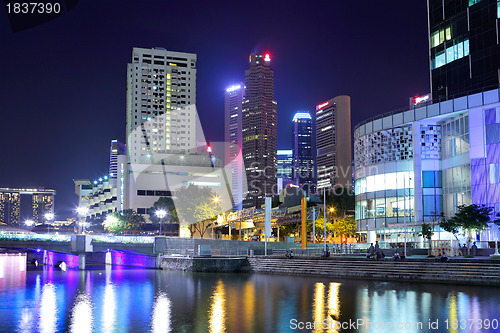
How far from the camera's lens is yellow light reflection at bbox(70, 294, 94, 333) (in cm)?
2020

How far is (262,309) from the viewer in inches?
984

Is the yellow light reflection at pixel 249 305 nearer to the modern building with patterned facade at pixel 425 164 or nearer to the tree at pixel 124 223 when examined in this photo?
the modern building with patterned facade at pixel 425 164

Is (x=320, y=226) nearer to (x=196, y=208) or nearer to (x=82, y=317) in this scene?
(x=196, y=208)

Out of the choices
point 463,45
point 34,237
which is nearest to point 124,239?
point 34,237

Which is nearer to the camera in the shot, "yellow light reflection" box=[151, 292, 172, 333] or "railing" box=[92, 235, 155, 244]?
"yellow light reflection" box=[151, 292, 172, 333]

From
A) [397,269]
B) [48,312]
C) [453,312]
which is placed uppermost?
[397,269]

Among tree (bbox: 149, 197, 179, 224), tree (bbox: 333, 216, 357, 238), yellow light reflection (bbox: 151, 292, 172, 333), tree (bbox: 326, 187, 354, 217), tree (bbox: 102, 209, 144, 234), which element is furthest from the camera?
tree (bbox: 102, 209, 144, 234)

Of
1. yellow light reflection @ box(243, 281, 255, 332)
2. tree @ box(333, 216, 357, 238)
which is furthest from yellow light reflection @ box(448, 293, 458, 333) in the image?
tree @ box(333, 216, 357, 238)

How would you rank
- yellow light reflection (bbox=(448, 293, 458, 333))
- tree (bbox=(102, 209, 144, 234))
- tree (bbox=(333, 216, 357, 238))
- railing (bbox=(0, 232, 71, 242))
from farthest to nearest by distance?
tree (bbox=(102, 209, 144, 234)), tree (bbox=(333, 216, 357, 238)), railing (bbox=(0, 232, 71, 242)), yellow light reflection (bbox=(448, 293, 458, 333))

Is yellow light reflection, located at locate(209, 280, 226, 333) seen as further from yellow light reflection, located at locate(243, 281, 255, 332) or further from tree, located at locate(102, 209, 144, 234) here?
tree, located at locate(102, 209, 144, 234)

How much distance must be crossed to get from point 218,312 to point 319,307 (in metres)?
4.96

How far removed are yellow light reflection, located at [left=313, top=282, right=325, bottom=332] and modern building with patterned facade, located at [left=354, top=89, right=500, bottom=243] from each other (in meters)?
31.3

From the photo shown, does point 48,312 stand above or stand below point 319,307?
below

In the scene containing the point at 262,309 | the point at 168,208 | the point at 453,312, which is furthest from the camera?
the point at 168,208
